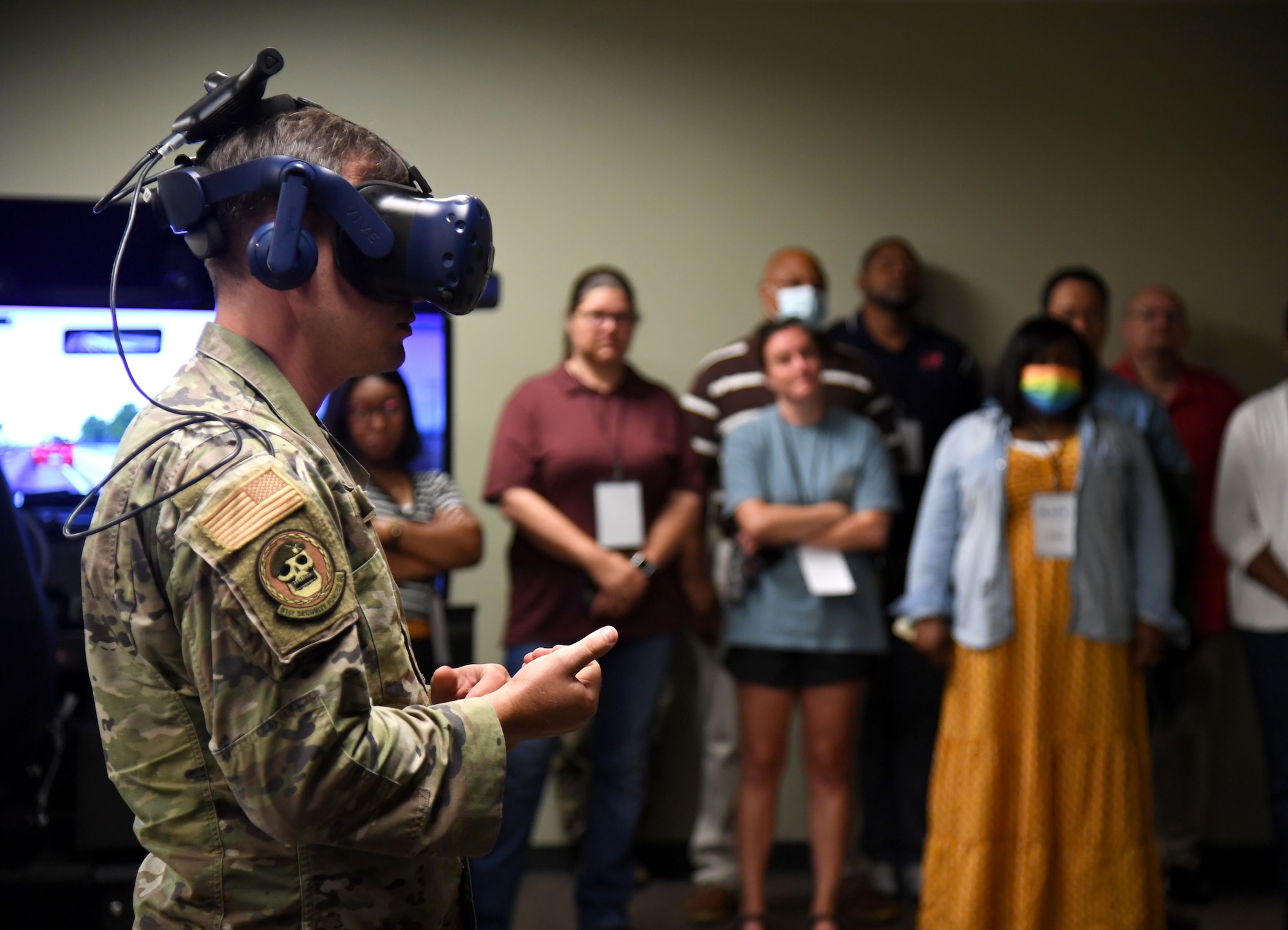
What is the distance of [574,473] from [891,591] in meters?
1.16

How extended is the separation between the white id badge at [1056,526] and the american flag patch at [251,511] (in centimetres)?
220

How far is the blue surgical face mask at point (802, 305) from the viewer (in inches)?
126

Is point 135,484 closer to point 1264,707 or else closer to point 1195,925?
point 1264,707

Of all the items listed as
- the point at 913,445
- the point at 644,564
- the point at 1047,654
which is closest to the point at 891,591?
the point at 913,445

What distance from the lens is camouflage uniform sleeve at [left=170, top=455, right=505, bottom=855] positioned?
2.60ft

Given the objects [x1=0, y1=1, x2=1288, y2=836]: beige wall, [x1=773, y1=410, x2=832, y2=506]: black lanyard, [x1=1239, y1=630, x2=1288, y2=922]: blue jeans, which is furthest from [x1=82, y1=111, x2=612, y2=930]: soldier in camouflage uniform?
[x1=0, y1=1, x2=1288, y2=836]: beige wall

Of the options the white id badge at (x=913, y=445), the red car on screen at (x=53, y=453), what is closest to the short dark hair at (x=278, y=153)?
the red car on screen at (x=53, y=453)

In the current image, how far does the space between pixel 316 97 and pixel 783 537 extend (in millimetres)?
2080

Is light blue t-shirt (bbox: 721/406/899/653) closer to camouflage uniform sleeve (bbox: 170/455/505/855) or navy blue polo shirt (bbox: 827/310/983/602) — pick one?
navy blue polo shirt (bbox: 827/310/983/602)

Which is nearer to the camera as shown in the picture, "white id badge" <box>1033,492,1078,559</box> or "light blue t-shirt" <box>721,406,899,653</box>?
"white id badge" <box>1033,492,1078,559</box>

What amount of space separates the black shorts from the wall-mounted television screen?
1.59 m

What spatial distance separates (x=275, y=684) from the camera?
797 mm

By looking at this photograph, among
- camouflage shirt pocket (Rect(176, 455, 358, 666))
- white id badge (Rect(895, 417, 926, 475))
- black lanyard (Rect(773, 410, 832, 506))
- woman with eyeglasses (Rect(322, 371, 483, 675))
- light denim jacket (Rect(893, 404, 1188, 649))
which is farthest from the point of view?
white id badge (Rect(895, 417, 926, 475))

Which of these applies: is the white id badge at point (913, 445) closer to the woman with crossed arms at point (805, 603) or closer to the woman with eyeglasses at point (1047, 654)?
the woman with crossed arms at point (805, 603)
